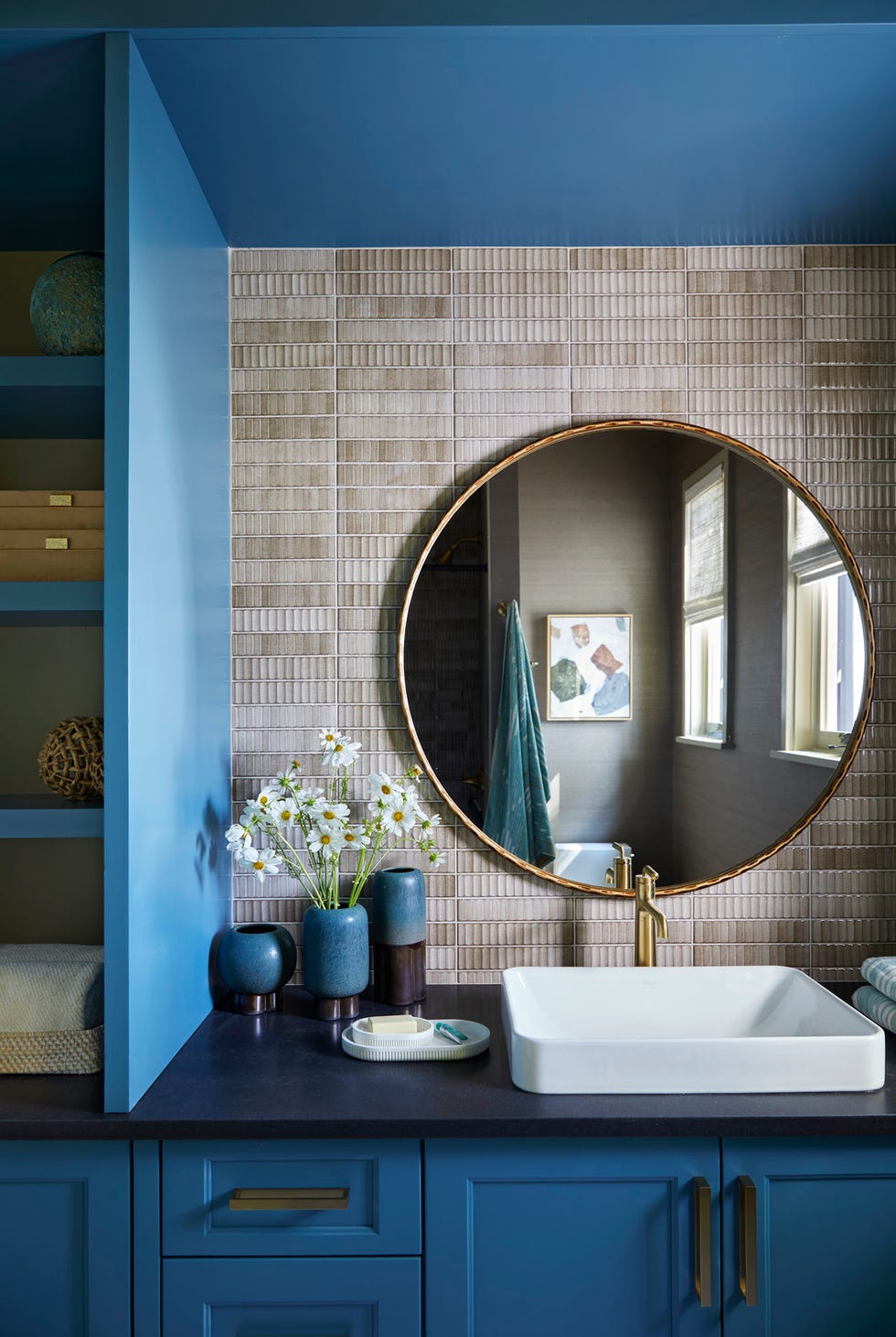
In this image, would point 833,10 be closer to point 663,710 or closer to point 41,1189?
point 663,710

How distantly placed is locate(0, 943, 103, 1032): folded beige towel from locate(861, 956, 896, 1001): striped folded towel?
132cm

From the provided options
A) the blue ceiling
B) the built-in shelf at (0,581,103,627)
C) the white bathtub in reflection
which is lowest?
the white bathtub in reflection

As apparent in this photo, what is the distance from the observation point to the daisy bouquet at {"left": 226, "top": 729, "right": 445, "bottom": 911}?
1775mm

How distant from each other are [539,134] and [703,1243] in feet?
5.55

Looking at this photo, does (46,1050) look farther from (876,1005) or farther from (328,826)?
(876,1005)

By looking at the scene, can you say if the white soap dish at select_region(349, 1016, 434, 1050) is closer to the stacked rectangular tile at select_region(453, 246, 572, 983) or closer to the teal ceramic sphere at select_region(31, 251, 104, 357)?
the stacked rectangular tile at select_region(453, 246, 572, 983)

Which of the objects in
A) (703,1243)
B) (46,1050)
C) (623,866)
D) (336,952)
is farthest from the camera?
(623,866)

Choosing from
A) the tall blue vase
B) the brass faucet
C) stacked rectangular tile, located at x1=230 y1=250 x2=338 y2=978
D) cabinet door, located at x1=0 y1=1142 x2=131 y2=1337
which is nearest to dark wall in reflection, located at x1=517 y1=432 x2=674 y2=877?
the brass faucet

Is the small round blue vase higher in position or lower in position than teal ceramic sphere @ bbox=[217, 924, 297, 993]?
higher

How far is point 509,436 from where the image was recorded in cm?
200

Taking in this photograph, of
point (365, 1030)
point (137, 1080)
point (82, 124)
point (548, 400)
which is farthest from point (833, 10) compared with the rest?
point (137, 1080)

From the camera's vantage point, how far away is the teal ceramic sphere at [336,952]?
68.8 inches

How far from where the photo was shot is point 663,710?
1938 mm

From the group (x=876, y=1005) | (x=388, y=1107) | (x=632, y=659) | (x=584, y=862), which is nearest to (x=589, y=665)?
(x=632, y=659)
